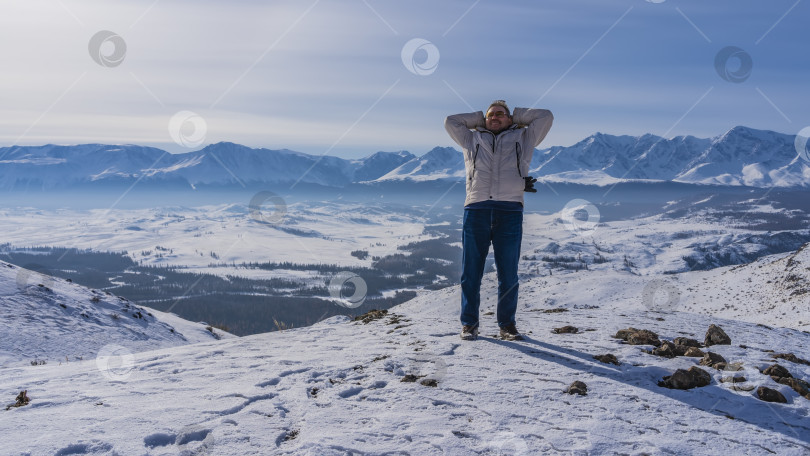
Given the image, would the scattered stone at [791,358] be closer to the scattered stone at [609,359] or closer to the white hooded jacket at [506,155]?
the scattered stone at [609,359]

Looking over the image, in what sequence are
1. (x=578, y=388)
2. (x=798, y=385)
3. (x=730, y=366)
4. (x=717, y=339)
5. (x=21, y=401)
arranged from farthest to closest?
(x=717, y=339) < (x=730, y=366) < (x=798, y=385) < (x=578, y=388) < (x=21, y=401)

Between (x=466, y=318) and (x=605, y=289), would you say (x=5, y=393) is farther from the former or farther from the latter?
(x=605, y=289)

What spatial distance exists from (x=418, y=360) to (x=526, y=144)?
13.2 ft

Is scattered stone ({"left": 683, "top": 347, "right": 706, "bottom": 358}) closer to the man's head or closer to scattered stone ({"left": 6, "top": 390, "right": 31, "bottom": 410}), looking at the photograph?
the man's head

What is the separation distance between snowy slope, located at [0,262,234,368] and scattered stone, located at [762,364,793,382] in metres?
15.9

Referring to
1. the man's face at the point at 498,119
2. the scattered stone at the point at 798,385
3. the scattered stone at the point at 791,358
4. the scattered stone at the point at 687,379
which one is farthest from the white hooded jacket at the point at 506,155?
the scattered stone at the point at 791,358

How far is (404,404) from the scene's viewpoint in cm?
509

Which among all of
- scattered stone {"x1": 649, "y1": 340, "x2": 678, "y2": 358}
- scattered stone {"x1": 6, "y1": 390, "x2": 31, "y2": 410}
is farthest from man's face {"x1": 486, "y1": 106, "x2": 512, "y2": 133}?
scattered stone {"x1": 6, "y1": 390, "x2": 31, "y2": 410}

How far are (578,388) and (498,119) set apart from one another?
4543 millimetres

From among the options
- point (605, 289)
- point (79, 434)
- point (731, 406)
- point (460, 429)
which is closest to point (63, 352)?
point (79, 434)

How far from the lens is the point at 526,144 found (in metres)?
7.58

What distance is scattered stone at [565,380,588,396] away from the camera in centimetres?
528

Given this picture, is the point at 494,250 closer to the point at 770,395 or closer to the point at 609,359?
→ the point at 609,359

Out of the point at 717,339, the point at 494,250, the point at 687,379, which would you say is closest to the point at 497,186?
the point at 494,250
